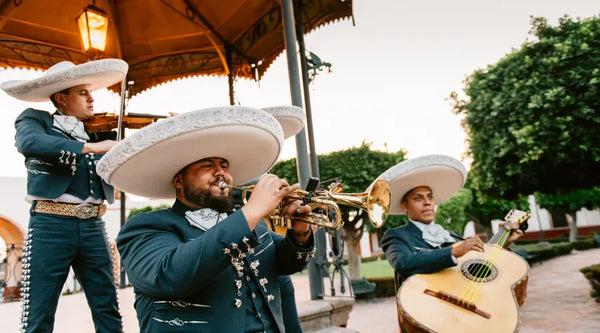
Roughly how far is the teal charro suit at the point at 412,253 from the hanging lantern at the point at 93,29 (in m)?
3.47

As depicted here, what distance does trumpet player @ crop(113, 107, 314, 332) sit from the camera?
4.96 ft

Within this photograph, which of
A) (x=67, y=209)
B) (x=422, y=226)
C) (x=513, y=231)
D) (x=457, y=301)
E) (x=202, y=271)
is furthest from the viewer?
(x=422, y=226)

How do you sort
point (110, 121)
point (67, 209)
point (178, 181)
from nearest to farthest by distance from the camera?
point (178, 181), point (67, 209), point (110, 121)

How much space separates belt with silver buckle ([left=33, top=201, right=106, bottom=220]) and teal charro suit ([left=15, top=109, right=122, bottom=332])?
0.03m

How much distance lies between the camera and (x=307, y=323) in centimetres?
378

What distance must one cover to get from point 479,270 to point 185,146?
257cm

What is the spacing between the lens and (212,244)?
1.49 metres

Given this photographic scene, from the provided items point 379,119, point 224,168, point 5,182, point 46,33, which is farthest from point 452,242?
point 5,182

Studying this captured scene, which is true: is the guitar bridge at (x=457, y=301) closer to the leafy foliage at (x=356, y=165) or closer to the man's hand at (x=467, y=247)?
the man's hand at (x=467, y=247)

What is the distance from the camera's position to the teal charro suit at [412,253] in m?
2.92

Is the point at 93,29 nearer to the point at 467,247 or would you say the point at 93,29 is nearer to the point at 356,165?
the point at 467,247

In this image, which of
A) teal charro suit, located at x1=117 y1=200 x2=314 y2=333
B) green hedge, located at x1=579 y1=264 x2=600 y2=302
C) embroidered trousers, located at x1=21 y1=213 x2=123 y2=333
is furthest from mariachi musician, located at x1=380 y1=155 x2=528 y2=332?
green hedge, located at x1=579 y1=264 x2=600 y2=302

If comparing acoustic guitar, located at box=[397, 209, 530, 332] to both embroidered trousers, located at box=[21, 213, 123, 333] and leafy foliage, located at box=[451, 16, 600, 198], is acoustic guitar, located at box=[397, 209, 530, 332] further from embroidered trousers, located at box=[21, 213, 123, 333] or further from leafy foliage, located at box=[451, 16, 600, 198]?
leafy foliage, located at box=[451, 16, 600, 198]

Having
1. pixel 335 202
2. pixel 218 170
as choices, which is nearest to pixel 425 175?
pixel 335 202
